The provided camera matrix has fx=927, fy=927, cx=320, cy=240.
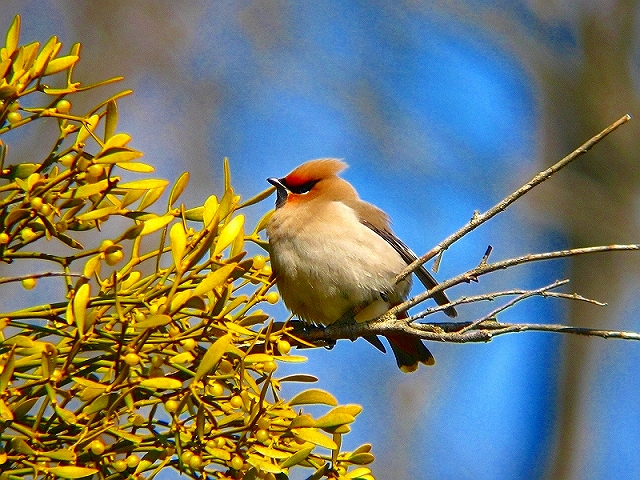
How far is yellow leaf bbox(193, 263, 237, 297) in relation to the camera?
2.28m

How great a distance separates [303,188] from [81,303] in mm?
2652

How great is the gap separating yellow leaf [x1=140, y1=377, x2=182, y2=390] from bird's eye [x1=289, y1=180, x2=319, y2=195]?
2567 millimetres

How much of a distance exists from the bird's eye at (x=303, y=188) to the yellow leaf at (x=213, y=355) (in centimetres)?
250

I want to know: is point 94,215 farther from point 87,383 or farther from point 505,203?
point 505,203

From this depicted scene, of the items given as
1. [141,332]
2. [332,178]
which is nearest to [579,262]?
[332,178]

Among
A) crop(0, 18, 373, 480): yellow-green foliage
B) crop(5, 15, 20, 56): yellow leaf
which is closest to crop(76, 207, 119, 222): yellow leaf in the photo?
crop(0, 18, 373, 480): yellow-green foliage

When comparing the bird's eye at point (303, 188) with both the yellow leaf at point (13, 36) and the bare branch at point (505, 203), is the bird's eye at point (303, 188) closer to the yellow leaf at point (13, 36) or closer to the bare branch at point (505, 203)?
the bare branch at point (505, 203)

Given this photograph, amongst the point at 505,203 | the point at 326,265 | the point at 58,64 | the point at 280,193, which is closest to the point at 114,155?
the point at 58,64

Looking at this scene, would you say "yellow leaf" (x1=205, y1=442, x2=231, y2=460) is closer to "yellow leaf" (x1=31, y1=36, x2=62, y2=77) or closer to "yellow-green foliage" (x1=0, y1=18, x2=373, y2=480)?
"yellow-green foliage" (x1=0, y1=18, x2=373, y2=480)

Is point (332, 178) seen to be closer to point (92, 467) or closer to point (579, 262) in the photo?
point (92, 467)

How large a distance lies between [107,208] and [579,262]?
23.6 feet

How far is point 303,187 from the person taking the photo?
4730mm

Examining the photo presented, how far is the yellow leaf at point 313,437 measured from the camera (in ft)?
8.11

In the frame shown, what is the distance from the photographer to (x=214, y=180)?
830 centimetres
